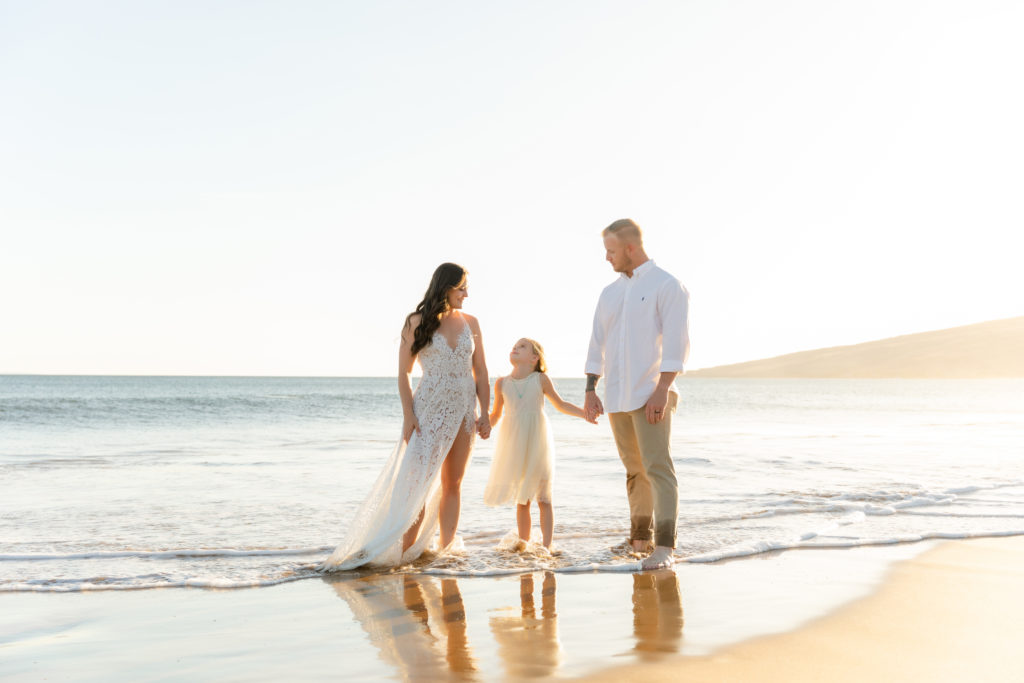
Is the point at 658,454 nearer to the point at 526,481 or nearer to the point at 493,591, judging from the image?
the point at 526,481

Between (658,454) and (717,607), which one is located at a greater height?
(658,454)


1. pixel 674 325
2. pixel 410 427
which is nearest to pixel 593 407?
pixel 674 325

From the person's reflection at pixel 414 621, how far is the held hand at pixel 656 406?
5.12 ft

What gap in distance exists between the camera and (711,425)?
974 inches

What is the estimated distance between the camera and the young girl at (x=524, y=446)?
18.8 ft

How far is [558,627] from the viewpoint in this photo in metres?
3.81

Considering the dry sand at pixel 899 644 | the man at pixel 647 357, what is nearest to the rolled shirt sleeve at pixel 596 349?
the man at pixel 647 357

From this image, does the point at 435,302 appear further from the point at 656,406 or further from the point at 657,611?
the point at 657,611

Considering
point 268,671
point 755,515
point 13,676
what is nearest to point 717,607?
point 268,671

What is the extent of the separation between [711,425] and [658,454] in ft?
66.6

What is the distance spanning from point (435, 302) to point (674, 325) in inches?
59.9

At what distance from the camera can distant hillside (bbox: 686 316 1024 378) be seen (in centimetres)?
10600

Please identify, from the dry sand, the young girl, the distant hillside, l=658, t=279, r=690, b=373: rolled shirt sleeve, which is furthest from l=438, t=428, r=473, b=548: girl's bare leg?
the distant hillside

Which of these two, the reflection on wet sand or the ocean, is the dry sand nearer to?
the reflection on wet sand
